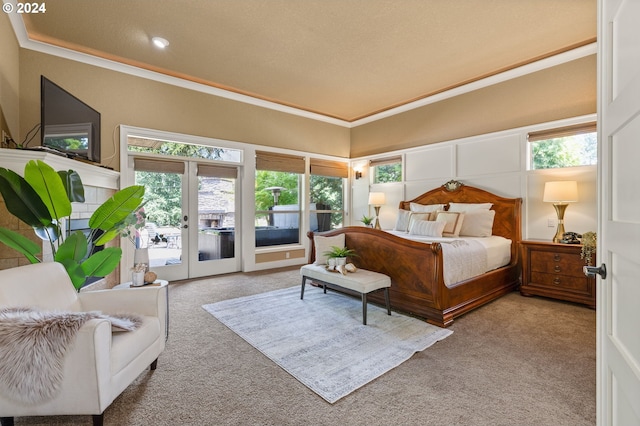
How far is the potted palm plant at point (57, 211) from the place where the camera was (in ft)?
6.84

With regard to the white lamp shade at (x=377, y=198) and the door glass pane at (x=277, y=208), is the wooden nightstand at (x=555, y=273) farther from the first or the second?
the door glass pane at (x=277, y=208)

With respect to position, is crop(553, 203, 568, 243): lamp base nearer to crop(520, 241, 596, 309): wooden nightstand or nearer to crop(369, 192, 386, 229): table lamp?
crop(520, 241, 596, 309): wooden nightstand

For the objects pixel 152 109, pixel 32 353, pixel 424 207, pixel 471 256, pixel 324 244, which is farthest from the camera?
pixel 424 207

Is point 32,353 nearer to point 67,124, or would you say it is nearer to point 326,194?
point 67,124

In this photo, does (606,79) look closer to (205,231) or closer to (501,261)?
(501,261)

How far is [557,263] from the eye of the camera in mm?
3645

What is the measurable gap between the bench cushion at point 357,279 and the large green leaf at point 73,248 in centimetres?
221

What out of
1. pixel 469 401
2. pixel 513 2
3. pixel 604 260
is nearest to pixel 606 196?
pixel 604 260

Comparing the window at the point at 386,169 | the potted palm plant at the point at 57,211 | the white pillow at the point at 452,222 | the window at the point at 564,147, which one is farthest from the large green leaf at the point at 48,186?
the window at the point at 564,147

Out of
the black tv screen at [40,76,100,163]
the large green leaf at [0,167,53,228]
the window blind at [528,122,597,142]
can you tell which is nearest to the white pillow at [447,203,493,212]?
the window blind at [528,122,597,142]

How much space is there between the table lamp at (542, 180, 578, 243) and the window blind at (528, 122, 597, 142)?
2.23 ft

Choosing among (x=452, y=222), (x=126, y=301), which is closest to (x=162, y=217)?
(x=126, y=301)

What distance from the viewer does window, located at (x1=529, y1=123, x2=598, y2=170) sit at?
12.5 ft

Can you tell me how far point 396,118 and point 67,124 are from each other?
5199mm
